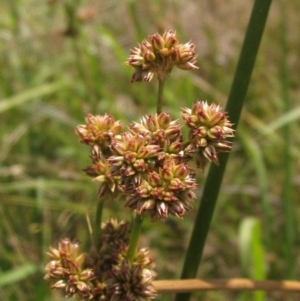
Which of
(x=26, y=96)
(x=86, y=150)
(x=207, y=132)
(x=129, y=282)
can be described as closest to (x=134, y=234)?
(x=129, y=282)

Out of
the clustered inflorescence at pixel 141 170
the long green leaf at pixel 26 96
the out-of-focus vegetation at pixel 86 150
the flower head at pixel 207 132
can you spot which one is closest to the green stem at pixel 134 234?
the clustered inflorescence at pixel 141 170

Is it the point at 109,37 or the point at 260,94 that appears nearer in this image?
the point at 109,37

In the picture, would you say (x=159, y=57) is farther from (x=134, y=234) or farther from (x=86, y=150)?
(x=86, y=150)

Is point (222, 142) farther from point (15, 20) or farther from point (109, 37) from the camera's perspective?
point (15, 20)

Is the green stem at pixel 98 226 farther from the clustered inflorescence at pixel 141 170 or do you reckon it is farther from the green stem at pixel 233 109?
the green stem at pixel 233 109

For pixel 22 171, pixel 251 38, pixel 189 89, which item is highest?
pixel 189 89

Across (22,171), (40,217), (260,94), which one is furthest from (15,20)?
(260,94)
